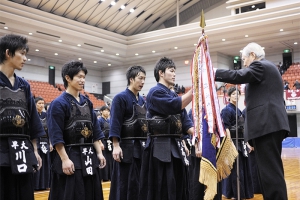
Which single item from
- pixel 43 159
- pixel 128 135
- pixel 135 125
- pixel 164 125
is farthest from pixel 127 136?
pixel 43 159

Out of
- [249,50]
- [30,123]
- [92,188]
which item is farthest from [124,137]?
[249,50]

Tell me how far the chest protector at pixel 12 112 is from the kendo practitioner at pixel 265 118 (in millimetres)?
1629

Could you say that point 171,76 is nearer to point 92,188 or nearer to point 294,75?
point 92,188

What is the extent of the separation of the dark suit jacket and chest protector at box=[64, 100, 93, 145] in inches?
56.2

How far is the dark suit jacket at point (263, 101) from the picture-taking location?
3055mm

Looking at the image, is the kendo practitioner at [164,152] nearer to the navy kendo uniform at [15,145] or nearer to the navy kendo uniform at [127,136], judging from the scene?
the navy kendo uniform at [127,136]

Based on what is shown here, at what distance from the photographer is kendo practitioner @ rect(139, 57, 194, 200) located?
3.21 metres

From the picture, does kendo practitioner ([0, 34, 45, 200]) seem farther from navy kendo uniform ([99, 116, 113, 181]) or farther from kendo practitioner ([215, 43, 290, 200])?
navy kendo uniform ([99, 116, 113, 181])

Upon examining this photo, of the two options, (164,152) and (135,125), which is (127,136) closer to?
(135,125)

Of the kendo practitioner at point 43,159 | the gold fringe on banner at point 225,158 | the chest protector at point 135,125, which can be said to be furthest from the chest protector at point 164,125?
the kendo practitioner at point 43,159

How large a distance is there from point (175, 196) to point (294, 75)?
55.3 ft

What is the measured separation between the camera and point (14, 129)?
8.20 feet

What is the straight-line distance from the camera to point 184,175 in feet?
10.9

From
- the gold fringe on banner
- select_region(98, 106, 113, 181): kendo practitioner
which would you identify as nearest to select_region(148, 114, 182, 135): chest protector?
the gold fringe on banner
